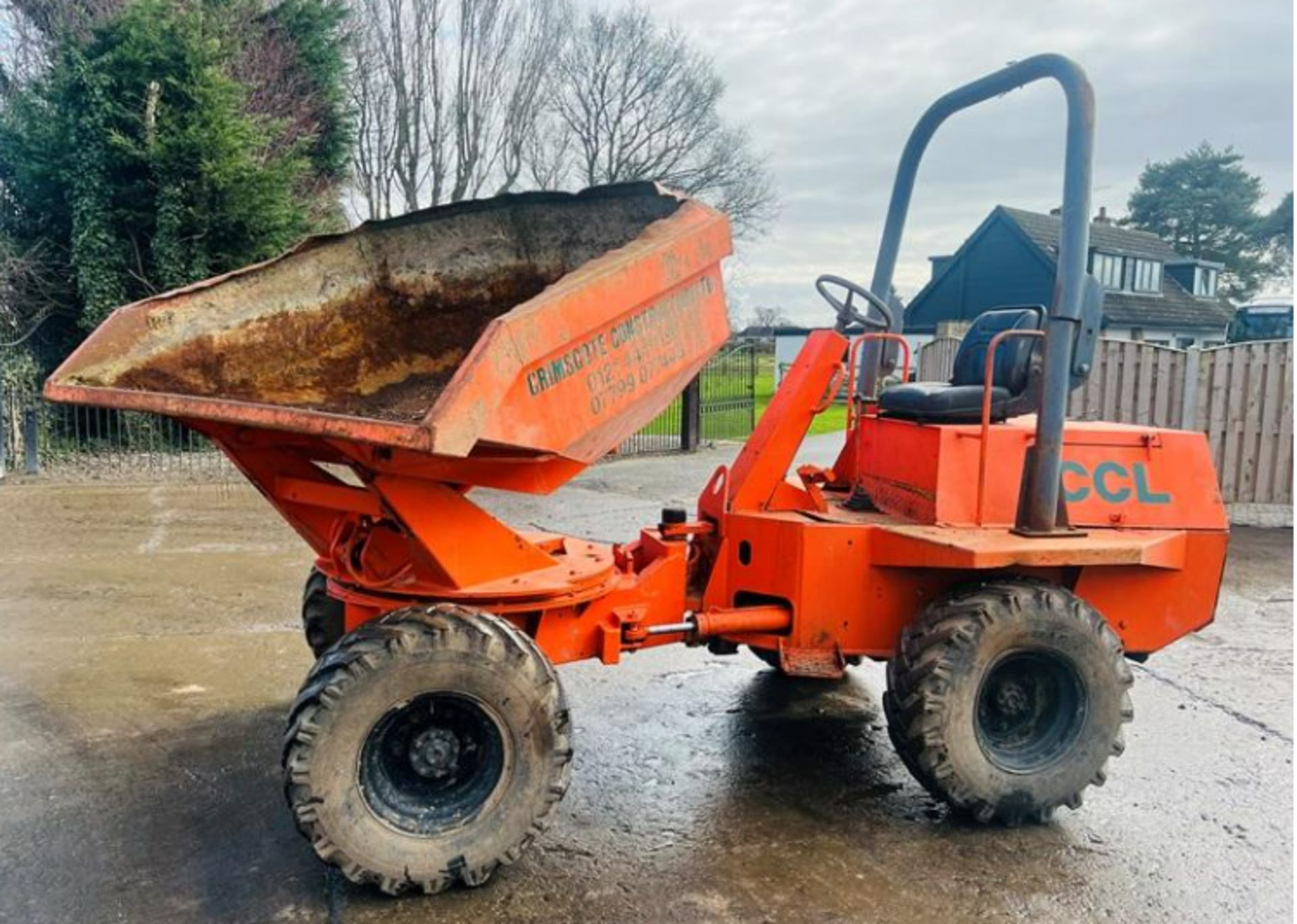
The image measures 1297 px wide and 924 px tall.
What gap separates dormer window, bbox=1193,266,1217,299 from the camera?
39.8 metres

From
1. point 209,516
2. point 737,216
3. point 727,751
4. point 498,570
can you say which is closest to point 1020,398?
point 727,751

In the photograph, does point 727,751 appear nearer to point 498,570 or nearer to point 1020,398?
point 498,570

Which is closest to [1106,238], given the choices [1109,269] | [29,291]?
[1109,269]

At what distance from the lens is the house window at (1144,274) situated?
3584 cm

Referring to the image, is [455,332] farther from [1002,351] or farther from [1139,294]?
[1139,294]

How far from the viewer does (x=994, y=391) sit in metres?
4.10

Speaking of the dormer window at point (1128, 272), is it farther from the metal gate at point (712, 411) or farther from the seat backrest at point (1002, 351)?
the seat backrest at point (1002, 351)

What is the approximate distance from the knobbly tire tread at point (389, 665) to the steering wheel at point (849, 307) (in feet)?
7.06

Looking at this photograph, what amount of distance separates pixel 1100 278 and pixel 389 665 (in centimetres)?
3796

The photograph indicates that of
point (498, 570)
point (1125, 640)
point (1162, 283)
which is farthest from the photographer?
point (1162, 283)

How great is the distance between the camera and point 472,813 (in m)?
3.13

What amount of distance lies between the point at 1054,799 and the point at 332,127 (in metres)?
17.3

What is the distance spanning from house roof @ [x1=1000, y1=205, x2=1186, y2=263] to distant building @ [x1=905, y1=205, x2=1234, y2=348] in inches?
1.9

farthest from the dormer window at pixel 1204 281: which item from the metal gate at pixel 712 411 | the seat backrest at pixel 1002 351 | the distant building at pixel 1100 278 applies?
the seat backrest at pixel 1002 351
